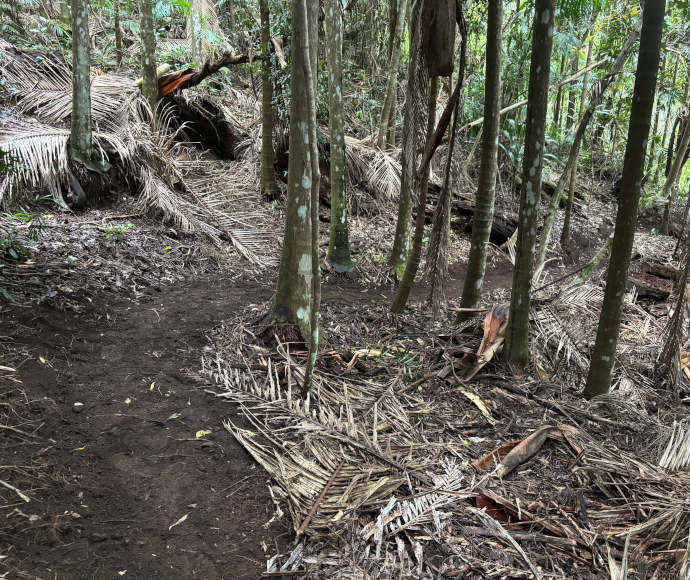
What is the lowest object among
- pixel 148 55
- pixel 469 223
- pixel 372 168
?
pixel 469 223

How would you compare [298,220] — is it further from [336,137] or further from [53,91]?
[53,91]

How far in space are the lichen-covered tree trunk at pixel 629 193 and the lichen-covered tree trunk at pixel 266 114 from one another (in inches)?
235

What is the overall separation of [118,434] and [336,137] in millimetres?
4785

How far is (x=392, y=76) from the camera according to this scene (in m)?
9.28

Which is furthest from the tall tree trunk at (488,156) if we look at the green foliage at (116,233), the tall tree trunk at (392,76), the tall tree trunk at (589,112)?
the tall tree trunk at (392,76)

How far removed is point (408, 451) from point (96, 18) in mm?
14268

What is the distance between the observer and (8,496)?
2375 millimetres

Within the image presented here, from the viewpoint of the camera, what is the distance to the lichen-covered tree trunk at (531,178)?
139 inches

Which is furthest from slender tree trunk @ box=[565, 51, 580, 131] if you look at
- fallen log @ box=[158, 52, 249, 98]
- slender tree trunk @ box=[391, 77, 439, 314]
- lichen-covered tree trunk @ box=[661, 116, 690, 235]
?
slender tree trunk @ box=[391, 77, 439, 314]

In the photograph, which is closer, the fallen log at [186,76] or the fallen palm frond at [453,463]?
the fallen palm frond at [453,463]

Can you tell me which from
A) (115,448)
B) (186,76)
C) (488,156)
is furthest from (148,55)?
(115,448)

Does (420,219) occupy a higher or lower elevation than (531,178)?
lower

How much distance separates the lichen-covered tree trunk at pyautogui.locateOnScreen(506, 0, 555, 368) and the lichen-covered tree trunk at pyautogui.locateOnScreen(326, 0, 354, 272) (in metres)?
3.17

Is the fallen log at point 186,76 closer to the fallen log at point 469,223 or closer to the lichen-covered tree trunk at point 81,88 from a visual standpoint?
the lichen-covered tree trunk at point 81,88
